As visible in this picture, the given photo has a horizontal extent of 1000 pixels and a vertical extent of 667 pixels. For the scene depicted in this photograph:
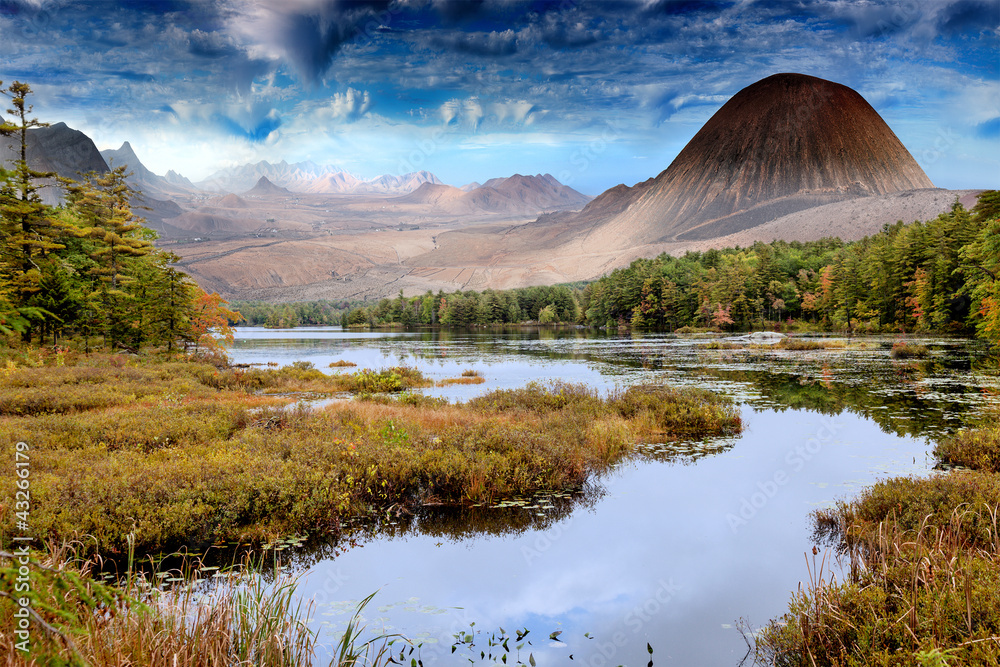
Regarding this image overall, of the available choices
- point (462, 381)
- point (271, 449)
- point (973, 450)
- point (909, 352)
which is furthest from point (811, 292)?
point (271, 449)

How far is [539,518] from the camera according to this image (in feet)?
37.1

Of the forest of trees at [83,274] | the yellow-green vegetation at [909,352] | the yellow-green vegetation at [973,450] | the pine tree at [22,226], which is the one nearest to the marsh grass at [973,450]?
the yellow-green vegetation at [973,450]

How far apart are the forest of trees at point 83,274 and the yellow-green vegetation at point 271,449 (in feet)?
27.4

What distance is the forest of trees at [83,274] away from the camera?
28.8m

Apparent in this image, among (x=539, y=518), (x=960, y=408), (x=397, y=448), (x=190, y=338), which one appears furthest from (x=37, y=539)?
(x=190, y=338)

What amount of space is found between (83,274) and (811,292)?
11106cm

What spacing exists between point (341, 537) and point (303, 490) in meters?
1.29

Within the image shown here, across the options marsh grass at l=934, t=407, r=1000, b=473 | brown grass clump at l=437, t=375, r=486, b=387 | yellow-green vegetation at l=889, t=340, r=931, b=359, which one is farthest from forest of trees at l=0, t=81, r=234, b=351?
yellow-green vegetation at l=889, t=340, r=931, b=359

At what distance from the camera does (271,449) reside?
1355 centimetres

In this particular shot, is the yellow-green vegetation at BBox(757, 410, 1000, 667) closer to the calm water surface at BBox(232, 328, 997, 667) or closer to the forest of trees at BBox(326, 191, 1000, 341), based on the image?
the calm water surface at BBox(232, 328, 997, 667)

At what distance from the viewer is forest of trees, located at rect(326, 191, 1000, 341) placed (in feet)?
195

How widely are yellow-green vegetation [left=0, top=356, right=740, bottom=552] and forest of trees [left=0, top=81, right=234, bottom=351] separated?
27.4ft

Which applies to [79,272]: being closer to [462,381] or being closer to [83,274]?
[83,274]

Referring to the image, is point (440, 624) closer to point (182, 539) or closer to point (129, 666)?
point (129, 666)
